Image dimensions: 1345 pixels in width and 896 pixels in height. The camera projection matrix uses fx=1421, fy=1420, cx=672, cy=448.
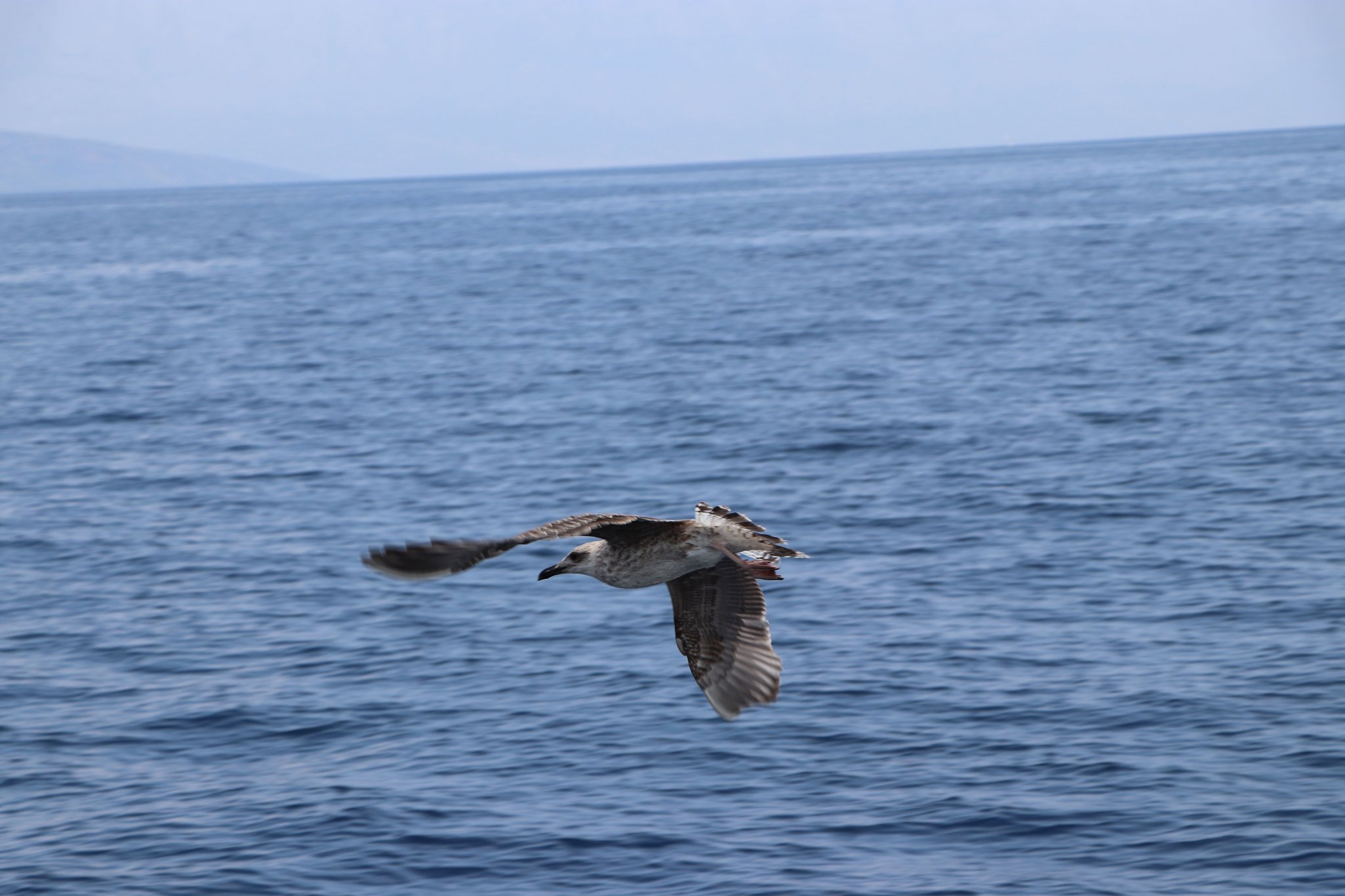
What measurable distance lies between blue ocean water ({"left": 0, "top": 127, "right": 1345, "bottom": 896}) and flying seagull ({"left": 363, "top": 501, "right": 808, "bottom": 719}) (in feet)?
14.9

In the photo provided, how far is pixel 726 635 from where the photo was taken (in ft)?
37.0

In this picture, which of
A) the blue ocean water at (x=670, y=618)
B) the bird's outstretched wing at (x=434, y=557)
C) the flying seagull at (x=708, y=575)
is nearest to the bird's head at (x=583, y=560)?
the flying seagull at (x=708, y=575)

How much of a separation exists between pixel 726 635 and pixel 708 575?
0.52 meters

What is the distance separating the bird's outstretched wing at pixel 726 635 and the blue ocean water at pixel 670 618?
4507 mm

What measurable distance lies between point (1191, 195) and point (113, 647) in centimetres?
11483

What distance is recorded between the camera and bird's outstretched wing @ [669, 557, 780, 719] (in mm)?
10859

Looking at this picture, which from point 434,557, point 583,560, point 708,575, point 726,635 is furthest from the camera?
point 708,575

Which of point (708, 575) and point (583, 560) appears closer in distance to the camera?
point (583, 560)

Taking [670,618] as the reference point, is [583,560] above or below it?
above

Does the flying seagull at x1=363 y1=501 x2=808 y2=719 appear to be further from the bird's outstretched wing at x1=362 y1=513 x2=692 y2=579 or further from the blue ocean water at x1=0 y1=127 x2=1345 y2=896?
the blue ocean water at x1=0 y1=127 x2=1345 y2=896

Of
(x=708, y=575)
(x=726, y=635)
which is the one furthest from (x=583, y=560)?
(x=726, y=635)

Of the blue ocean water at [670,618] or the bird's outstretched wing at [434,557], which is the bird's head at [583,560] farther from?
the blue ocean water at [670,618]

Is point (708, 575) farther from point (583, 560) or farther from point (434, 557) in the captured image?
point (434, 557)

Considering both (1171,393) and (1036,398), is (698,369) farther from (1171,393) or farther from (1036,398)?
(1171,393)
